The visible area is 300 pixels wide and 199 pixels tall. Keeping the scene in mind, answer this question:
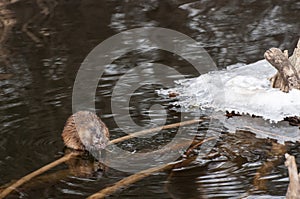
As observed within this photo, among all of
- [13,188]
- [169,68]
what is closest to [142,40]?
[169,68]

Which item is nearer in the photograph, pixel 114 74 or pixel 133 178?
pixel 133 178

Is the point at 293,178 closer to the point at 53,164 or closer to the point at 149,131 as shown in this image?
the point at 53,164

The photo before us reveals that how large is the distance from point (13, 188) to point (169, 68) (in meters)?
1.79

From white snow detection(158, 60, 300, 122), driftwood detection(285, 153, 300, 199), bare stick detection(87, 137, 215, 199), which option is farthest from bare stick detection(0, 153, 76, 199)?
driftwood detection(285, 153, 300, 199)

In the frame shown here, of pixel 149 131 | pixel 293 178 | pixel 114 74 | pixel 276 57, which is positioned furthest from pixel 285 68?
pixel 293 178

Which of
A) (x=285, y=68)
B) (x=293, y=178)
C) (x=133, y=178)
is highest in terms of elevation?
(x=293, y=178)

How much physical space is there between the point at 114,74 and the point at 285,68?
1295 mm

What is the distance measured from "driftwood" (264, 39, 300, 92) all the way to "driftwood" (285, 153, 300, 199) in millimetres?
1565

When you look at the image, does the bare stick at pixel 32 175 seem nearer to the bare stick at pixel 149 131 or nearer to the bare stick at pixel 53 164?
the bare stick at pixel 53 164

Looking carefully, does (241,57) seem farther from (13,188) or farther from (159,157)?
(13,188)

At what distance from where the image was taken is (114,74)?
14.8ft

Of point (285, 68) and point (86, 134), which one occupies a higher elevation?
point (285, 68)

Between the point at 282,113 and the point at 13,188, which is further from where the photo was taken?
the point at 282,113

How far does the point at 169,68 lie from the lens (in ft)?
14.9
